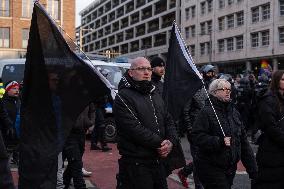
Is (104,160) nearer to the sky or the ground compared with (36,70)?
nearer to the ground

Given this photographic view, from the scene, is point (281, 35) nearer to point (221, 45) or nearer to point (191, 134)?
point (221, 45)

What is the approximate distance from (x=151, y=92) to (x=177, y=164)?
760 mm

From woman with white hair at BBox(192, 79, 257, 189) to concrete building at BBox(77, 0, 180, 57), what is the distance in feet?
170

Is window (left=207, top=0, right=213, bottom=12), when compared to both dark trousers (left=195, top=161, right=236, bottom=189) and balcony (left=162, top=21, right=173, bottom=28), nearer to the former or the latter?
balcony (left=162, top=21, right=173, bottom=28)

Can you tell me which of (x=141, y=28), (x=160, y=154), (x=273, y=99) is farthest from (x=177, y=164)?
(x=141, y=28)

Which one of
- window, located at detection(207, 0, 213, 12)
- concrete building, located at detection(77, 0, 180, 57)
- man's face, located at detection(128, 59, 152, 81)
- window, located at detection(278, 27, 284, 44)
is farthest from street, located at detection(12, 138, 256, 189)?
window, located at detection(207, 0, 213, 12)

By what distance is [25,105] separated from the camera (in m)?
3.73

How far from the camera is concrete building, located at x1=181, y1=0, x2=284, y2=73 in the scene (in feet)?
155

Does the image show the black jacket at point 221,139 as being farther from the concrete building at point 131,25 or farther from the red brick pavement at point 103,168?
the concrete building at point 131,25

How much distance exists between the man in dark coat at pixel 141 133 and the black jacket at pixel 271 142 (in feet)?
4.00

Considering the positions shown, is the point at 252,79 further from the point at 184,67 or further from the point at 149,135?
the point at 149,135

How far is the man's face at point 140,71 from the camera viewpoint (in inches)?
178

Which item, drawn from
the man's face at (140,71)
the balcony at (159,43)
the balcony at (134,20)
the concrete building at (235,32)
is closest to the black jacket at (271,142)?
the man's face at (140,71)

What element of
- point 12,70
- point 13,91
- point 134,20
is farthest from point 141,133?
point 134,20
